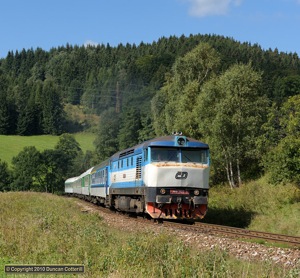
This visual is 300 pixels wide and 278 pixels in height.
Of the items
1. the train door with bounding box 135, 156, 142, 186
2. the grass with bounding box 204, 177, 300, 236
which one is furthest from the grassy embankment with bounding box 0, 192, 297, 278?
the grass with bounding box 204, 177, 300, 236

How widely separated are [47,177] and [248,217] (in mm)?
71834

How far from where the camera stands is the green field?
329 feet

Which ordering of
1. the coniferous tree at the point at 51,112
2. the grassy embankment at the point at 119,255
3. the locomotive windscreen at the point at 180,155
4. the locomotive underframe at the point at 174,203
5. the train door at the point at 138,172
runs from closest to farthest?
the grassy embankment at the point at 119,255 → the locomotive underframe at the point at 174,203 → the locomotive windscreen at the point at 180,155 → the train door at the point at 138,172 → the coniferous tree at the point at 51,112

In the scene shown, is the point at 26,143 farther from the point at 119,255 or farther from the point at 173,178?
the point at 119,255

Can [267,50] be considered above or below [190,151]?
above

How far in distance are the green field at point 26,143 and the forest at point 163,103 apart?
405cm

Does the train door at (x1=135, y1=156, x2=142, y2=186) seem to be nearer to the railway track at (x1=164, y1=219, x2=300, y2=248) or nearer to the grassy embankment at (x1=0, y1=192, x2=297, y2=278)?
the railway track at (x1=164, y1=219, x2=300, y2=248)

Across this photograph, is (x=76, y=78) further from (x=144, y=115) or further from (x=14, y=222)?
(x=14, y=222)

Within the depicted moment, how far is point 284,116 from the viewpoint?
26.8 m

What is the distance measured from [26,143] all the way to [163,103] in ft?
210

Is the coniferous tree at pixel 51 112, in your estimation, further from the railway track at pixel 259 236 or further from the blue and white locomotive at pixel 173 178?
the railway track at pixel 259 236

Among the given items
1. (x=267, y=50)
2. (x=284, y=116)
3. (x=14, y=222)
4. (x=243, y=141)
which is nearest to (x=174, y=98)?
(x=243, y=141)

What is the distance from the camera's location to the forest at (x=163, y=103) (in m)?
33.0

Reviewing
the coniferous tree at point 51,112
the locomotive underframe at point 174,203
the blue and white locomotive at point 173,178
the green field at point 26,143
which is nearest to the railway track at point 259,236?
the locomotive underframe at point 174,203
